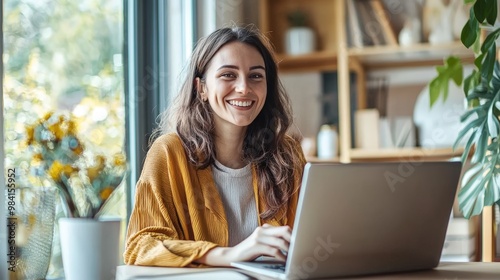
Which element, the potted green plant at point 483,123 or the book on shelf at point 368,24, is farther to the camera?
the book on shelf at point 368,24

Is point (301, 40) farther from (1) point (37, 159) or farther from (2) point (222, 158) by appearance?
(1) point (37, 159)

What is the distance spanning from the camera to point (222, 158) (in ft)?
6.26

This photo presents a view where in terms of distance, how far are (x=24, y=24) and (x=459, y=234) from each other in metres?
1.97

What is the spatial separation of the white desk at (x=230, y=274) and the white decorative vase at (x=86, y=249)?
1.01 ft

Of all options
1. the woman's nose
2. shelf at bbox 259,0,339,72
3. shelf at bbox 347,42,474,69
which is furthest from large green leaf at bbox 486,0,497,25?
shelf at bbox 259,0,339,72

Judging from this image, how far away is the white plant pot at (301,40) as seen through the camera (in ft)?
11.3

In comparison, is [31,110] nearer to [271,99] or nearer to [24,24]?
[24,24]

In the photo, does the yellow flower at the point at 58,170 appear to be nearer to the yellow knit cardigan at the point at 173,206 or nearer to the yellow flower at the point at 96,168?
the yellow flower at the point at 96,168

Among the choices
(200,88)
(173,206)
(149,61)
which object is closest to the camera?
(173,206)

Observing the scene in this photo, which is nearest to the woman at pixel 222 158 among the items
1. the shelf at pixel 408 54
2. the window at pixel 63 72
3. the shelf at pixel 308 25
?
the window at pixel 63 72

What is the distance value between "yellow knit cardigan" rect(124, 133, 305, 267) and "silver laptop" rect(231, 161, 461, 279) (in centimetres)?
26

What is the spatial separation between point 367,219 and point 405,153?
6.40ft

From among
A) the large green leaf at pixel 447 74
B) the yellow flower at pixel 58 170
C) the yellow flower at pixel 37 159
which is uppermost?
the large green leaf at pixel 447 74

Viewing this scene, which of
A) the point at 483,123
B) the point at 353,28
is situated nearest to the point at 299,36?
the point at 353,28
